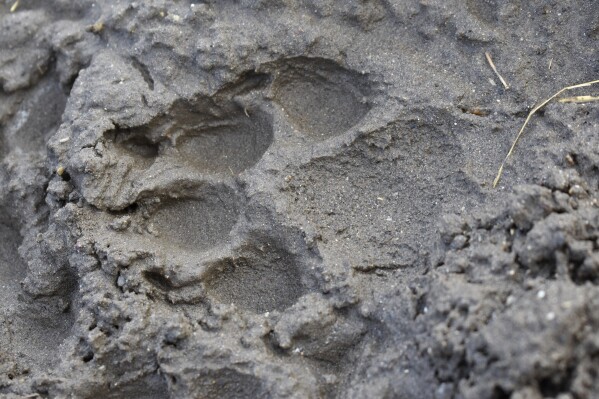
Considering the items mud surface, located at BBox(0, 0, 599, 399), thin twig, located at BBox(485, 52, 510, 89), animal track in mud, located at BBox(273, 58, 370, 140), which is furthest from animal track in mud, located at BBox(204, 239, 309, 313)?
thin twig, located at BBox(485, 52, 510, 89)

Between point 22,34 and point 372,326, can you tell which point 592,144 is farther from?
point 22,34

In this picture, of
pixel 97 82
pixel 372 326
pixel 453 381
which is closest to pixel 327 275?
pixel 372 326

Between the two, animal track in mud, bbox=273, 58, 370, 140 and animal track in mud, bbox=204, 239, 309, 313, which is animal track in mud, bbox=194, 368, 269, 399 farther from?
animal track in mud, bbox=273, 58, 370, 140

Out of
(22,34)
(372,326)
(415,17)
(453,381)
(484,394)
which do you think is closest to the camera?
(484,394)

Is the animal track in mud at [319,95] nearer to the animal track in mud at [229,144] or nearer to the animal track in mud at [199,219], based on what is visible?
the animal track in mud at [229,144]

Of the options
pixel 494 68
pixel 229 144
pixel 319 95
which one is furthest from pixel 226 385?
pixel 494 68

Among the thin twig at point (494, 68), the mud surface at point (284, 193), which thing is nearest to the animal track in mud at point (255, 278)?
the mud surface at point (284, 193)

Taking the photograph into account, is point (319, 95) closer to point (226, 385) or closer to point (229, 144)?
point (229, 144)
